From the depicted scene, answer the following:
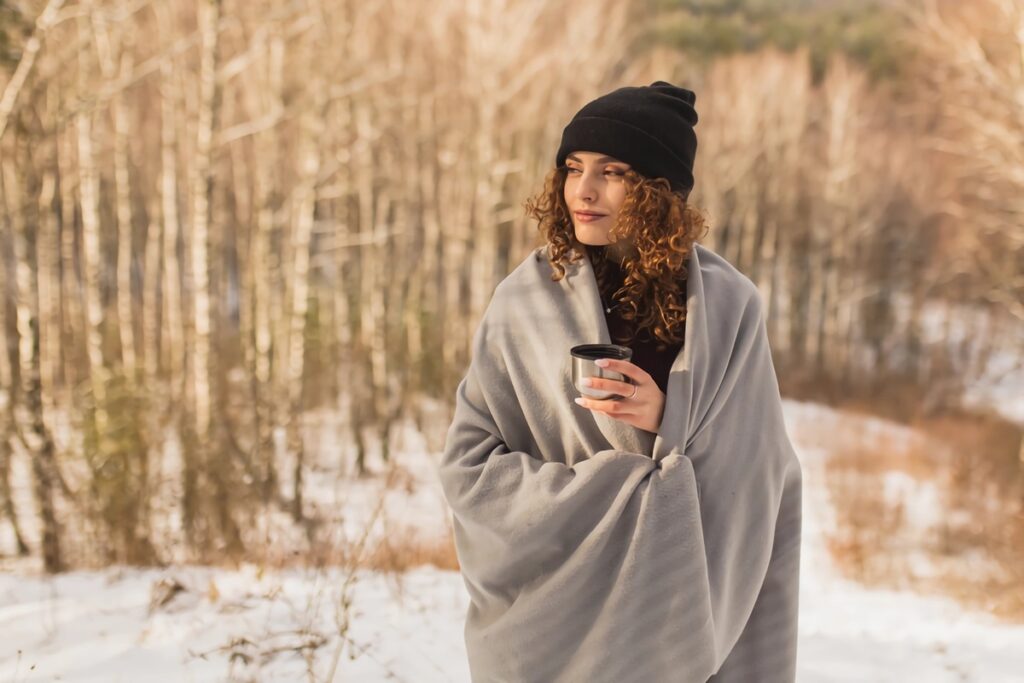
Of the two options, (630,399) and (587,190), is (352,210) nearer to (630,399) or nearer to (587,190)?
(587,190)

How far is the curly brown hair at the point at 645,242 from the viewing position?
1.49 m

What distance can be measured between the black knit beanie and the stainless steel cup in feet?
1.27

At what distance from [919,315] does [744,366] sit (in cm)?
2866

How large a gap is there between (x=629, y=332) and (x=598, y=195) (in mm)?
302

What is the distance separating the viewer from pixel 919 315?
26.5 meters

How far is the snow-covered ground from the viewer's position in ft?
10.0

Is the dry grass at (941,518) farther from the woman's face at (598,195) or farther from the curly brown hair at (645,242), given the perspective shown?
the woman's face at (598,195)

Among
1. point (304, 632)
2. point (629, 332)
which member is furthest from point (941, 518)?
point (629, 332)

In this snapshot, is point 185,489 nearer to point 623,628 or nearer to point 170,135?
point 623,628

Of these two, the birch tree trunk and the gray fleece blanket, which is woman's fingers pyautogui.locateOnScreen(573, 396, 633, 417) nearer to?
the gray fleece blanket

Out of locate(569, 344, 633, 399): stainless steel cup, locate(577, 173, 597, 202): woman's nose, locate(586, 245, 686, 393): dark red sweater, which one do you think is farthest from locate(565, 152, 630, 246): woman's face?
locate(569, 344, 633, 399): stainless steel cup

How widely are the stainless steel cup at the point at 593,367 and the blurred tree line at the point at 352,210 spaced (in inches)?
175

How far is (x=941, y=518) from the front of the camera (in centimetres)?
975

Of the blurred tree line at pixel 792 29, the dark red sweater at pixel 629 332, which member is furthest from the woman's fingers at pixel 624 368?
the blurred tree line at pixel 792 29
